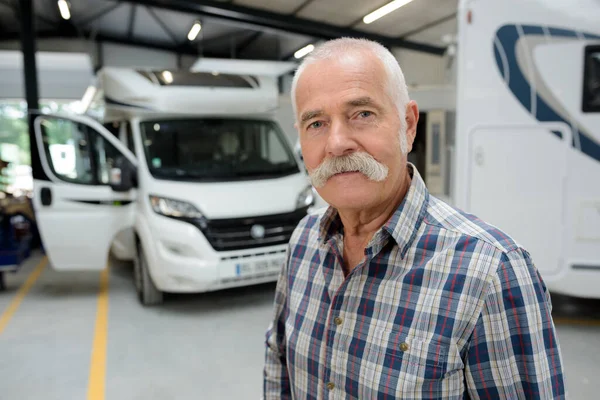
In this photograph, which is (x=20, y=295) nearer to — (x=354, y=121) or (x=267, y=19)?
(x=354, y=121)

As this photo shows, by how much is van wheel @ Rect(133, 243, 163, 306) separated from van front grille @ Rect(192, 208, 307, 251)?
937mm

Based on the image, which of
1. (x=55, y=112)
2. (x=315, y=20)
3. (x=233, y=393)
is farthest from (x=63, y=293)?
(x=315, y=20)

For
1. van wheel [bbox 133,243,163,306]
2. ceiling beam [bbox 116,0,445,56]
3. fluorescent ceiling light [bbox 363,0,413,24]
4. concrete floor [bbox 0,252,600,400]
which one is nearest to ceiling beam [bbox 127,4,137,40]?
ceiling beam [bbox 116,0,445,56]

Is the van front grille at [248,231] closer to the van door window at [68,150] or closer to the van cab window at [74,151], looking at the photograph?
the van cab window at [74,151]

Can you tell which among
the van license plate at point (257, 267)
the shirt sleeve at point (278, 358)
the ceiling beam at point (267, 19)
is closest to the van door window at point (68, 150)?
the van license plate at point (257, 267)

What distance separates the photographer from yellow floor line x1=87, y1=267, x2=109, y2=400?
360cm

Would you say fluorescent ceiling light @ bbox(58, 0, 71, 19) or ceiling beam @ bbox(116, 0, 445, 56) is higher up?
fluorescent ceiling light @ bbox(58, 0, 71, 19)

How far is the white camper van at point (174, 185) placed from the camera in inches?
191

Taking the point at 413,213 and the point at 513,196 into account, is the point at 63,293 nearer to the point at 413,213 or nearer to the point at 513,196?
the point at 513,196

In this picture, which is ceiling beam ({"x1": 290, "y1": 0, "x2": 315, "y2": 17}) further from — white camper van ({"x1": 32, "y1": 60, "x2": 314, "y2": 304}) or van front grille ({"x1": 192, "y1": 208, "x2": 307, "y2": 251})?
van front grille ({"x1": 192, "y1": 208, "x2": 307, "y2": 251})

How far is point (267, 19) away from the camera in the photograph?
1260 centimetres

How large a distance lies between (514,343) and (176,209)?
4132 mm

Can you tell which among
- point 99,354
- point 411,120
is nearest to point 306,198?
point 99,354

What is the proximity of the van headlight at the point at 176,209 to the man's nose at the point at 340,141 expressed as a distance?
369 cm
